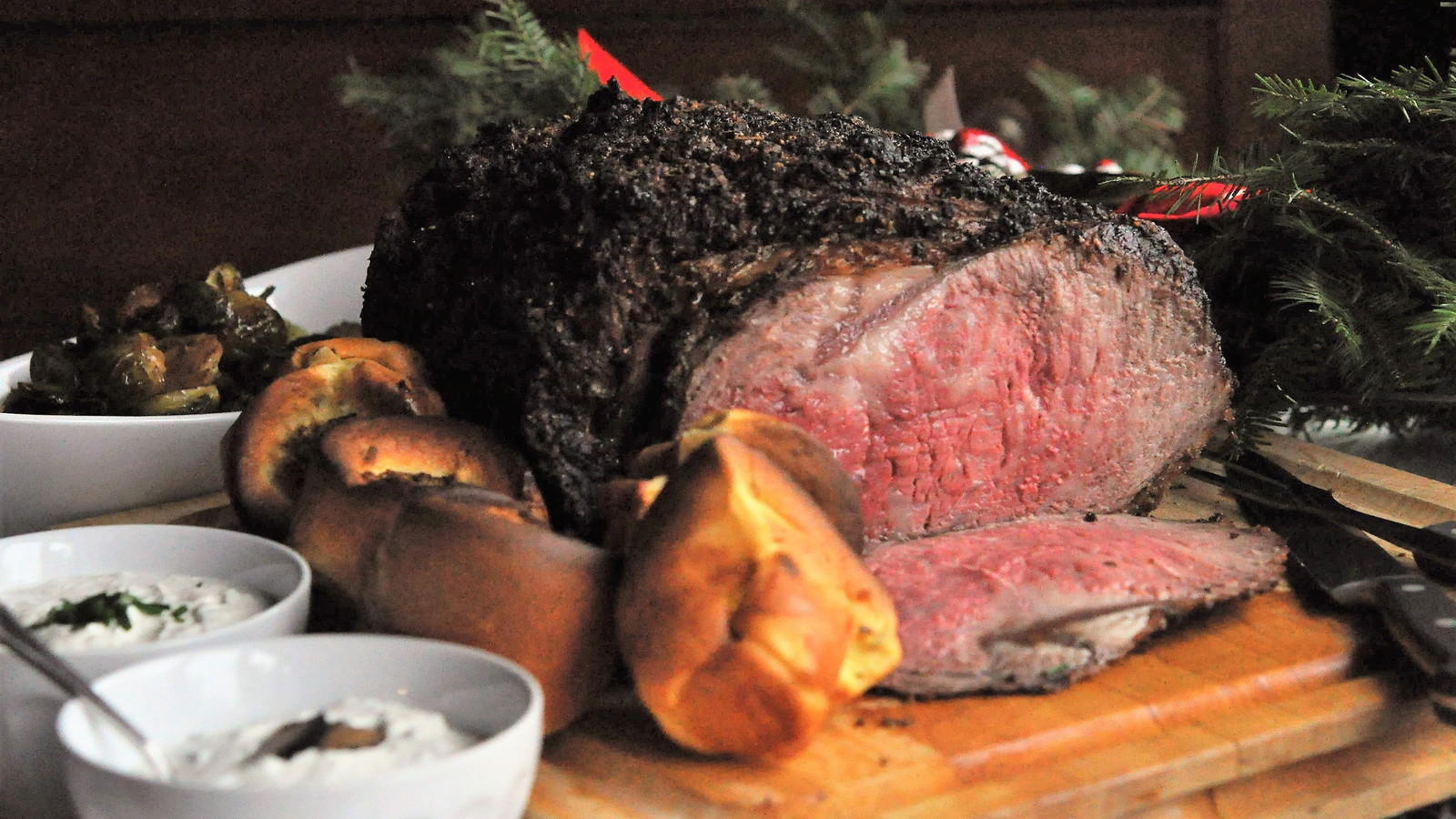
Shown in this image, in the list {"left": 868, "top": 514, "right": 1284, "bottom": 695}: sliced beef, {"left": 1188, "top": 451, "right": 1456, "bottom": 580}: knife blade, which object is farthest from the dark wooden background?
{"left": 868, "top": 514, "right": 1284, "bottom": 695}: sliced beef

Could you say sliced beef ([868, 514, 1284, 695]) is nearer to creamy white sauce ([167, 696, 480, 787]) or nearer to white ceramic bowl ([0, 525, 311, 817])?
creamy white sauce ([167, 696, 480, 787])

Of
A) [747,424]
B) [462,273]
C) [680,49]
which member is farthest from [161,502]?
[680,49]

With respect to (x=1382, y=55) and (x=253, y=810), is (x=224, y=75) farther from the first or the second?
(x=1382, y=55)

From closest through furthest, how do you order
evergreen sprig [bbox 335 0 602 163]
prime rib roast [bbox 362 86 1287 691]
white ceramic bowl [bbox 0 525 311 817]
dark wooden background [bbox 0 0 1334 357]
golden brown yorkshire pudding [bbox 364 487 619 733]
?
white ceramic bowl [bbox 0 525 311 817]
golden brown yorkshire pudding [bbox 364 487 619 733]
prime rib roast [bbox 362 86 1287 691]
evergreen sprig [bbox 335 0 602 163]
dark wooden background [bbox 0 0 1334 357]

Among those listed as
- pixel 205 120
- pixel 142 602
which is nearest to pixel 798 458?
pixel 142 602

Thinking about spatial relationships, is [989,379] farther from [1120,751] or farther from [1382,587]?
[1120,751]

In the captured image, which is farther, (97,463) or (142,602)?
(97,463)
